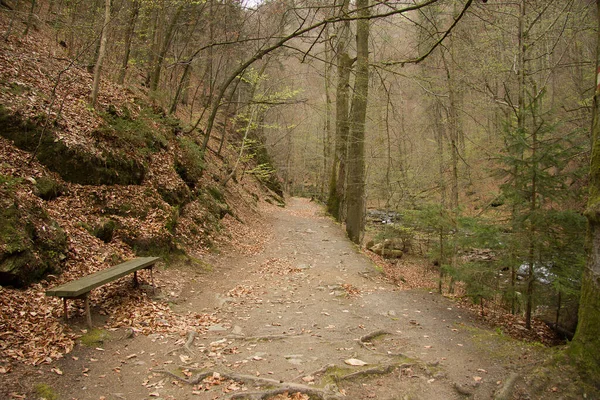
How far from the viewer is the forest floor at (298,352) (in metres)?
3.78

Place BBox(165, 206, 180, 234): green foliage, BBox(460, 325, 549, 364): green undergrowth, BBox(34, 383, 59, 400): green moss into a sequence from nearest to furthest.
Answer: BBox(34, 383, 59, 400): green moss < BBox(460, 325, 549, 364): green undergrowth < BBox(165, 206, 180, 234): green foliage

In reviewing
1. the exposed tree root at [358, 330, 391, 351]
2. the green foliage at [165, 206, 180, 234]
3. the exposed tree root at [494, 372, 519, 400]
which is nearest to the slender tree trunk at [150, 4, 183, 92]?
the green foliage at [165, 206, 180, 234]

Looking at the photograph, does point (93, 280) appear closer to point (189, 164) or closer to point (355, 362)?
point (355, 362)

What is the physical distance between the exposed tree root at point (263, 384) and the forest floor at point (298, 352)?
1 centimetres

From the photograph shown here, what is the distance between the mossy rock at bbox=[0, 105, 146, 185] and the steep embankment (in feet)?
0.06

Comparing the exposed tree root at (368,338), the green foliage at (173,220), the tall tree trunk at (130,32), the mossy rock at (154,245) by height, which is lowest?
the exposed tree root at (368,338)

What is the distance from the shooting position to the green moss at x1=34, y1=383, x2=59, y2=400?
11.1ft

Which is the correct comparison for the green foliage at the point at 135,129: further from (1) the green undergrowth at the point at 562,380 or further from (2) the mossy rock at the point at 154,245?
(1) the green undergrowth at the point at 562,380

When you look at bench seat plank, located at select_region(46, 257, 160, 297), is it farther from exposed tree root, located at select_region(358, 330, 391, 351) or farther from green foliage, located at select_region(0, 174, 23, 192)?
exposed tree root, located at select_region(358, 330, 391, 351)

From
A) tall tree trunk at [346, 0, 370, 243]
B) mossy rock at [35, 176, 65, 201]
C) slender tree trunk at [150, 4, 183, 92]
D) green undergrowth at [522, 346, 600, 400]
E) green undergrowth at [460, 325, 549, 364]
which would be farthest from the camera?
tall tree trunk at [346, 0, 370, 243]

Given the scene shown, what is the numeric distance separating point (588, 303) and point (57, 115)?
9.02m

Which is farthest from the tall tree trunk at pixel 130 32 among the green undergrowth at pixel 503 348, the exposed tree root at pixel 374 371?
the green undergrowth at pixel 503 348

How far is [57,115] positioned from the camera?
7383 millimetres

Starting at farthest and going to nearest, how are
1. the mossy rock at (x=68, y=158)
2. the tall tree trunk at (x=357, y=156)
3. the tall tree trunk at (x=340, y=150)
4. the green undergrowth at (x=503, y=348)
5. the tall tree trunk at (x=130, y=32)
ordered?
the tall tree trunk at (x=340, y=150)
the tall tree trunk at (x=357, y=156)
the tall tree trunk at (x=130, y=32)
the mossy rock at (x=68, y=158)
the green undergrowth at (x=503, y=348)
